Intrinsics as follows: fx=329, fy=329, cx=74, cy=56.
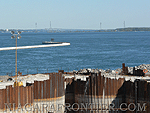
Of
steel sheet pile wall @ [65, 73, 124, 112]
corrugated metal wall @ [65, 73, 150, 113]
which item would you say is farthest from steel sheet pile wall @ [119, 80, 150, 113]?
steel sheet pile wall @ [65, 73, 124, 112]

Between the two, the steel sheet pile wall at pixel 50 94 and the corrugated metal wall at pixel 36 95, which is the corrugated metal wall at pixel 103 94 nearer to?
the steel sheet pile wall at pixel 50 94

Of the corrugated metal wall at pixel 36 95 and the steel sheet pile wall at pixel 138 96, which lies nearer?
the corrugated metal wall at pixel 36 95

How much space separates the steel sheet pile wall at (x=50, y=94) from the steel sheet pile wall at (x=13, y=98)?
2.58 meters

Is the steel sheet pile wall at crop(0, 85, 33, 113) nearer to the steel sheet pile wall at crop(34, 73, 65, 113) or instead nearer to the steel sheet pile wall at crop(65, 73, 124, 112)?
the steel sheet pile wall at crop(34, 73, 65, 113)

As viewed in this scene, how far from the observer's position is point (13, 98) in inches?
916

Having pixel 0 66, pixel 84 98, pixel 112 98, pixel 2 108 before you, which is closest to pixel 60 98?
pixel 84 98

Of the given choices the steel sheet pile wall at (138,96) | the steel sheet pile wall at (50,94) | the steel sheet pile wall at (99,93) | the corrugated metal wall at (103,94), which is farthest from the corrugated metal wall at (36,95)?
the steel sheet pile wall at (138,96)

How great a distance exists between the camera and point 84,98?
28.2m

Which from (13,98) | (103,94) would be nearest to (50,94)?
(13,98)

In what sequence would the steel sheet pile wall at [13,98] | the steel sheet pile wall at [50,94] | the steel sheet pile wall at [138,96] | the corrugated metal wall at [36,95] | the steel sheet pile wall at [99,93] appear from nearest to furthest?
the steel sheet pile wall at [13,98] → the corrugated metal wall at [36,95] → the steel sheet pile wall at [138,96] → the steel sheet pile wall at [50,94] → the steel sheet pile wall at [99,93]

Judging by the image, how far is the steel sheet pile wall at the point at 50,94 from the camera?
26.4 meters

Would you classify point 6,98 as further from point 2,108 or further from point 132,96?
point 132,96

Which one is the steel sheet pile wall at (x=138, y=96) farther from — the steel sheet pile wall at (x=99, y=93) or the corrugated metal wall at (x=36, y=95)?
the corrugated metal wall at (x=36, y=95)

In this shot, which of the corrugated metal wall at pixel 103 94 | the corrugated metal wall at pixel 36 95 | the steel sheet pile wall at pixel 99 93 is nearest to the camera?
the corrugated metal wall at pixel 36 95
